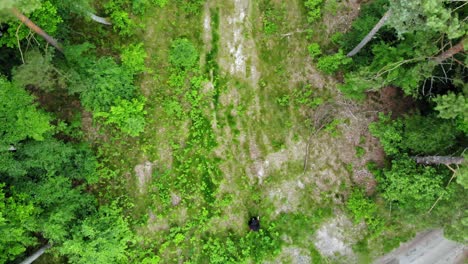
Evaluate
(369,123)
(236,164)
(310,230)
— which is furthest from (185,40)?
(310,230)

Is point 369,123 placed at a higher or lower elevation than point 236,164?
higher

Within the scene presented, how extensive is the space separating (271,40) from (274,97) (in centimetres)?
300

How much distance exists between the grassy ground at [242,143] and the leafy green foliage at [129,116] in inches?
38.7

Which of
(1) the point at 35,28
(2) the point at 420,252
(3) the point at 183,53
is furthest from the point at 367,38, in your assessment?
(1) the point at 35,28

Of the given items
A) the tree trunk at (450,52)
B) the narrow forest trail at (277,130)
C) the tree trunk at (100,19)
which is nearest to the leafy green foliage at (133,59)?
the tree trunk at (100,19)

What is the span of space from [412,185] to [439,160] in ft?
5.19

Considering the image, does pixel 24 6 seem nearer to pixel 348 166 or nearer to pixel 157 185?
pixel 157 185

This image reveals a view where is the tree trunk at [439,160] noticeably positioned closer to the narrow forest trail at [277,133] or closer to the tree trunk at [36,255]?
the narrow forest trail at [277,133]

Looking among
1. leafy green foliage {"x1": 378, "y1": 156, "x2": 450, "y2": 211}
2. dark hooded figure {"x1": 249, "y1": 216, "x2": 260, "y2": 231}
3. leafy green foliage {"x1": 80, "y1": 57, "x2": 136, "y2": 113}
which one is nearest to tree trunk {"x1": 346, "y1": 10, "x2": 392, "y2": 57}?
leafy green foliage {"x1": 378, "y1": 156, "x2": 450, "y2": 211}

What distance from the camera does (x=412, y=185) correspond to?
1772cm

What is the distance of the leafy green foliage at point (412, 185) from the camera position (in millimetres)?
17250

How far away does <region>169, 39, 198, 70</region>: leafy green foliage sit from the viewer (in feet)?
66.0

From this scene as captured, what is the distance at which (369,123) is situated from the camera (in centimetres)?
2067

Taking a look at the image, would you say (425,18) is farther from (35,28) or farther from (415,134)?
(35,28)
